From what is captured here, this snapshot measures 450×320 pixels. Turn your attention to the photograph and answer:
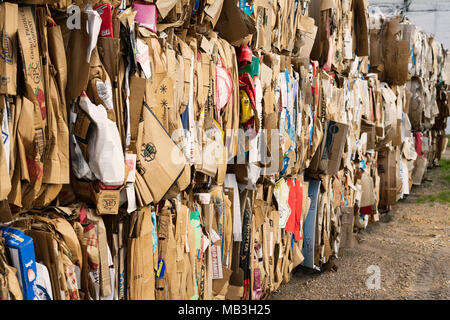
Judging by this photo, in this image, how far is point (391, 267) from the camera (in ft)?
15.3

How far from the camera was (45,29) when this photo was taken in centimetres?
145

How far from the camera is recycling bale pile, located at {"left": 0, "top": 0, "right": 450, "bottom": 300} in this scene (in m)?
1.43

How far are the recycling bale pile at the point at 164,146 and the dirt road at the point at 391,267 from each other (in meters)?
0.22

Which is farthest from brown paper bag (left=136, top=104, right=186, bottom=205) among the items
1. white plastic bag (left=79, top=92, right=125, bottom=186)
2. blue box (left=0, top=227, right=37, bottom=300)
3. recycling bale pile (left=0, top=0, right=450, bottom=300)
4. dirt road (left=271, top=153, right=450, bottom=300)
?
dirt road (left=271, top=153, right=450, bottom=300)

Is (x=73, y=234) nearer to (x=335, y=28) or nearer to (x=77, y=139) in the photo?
(x=77, y=139)

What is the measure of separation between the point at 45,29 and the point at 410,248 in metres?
4.82

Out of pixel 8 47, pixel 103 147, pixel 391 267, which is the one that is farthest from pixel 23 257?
pixel 391 267

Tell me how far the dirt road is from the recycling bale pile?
22 centimetres

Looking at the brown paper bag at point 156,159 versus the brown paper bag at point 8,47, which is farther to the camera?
the brown paper bag at point 156,159

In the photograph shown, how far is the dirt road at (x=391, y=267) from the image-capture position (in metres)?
4.06

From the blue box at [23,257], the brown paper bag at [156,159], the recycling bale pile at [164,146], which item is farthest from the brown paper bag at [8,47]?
the brown paper bag at [156,159]

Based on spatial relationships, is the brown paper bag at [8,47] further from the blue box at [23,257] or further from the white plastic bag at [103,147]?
the blue box at [23,257]

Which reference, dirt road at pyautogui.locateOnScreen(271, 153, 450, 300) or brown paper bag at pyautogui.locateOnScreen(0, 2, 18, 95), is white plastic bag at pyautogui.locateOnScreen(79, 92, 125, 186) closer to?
brown paper bag at pyautogui.locateOnScreen(0, 2, 18, 95)
